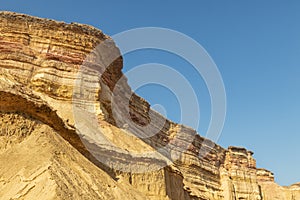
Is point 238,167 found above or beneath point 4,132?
above

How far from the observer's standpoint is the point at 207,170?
2092 inches

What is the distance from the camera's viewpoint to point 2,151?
38.5ft

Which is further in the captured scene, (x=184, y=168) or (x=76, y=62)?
(x=184, y=168)

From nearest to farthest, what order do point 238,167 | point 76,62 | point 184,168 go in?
point 76,62, point 184,168, point 238,167

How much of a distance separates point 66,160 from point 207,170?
43152 millimetres

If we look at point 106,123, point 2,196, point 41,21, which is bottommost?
point 2,196

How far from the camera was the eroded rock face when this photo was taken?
36.4 ft

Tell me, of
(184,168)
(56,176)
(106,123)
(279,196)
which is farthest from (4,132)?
(279,196)

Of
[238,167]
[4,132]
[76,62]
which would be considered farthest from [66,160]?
[238,167]

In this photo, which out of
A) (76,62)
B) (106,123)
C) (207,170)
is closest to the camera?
(106,123)

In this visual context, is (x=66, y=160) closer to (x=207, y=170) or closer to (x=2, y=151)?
(x=2, y=151)

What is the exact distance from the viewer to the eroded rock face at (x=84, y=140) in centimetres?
1109

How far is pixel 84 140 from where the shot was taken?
16.9 m

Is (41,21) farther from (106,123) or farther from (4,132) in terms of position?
(4,132)
